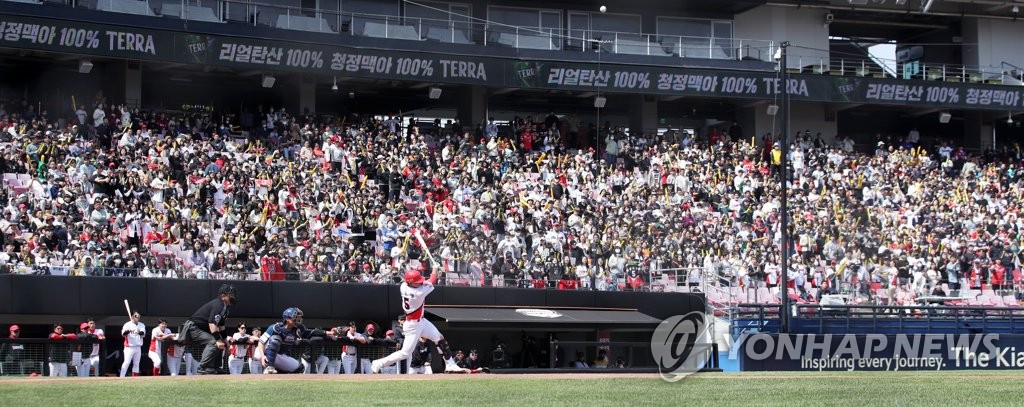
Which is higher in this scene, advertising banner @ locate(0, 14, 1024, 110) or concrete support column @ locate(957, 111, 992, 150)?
advertising banner @ locate(0, 14, 1024, 110)

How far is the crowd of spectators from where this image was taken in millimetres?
25484

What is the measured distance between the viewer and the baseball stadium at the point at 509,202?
61.0ft

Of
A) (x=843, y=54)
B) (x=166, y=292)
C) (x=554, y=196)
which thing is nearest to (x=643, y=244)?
(x=554, y=196)

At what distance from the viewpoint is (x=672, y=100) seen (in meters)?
42.4

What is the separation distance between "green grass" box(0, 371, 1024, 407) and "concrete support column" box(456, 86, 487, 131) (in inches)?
944

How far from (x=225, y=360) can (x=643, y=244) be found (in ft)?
39.2

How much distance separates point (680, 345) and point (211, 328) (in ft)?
30.7

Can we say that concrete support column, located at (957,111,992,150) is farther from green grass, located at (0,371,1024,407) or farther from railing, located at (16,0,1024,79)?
green grass, located at (0,371,1024,407)

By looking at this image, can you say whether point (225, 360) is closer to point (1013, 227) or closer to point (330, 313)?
point (330, 313)

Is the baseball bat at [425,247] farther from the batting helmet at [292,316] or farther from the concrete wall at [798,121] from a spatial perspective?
the concrete wall at [798,121]

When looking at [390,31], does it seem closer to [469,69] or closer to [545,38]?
[469,69]

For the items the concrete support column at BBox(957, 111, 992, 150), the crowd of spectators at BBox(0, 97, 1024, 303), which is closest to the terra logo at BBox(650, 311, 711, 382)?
the crowd of spectators at BBox(0, 97, 1024, 303)

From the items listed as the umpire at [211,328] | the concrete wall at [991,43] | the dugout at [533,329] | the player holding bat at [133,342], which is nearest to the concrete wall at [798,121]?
the concrete wall at [991,43]

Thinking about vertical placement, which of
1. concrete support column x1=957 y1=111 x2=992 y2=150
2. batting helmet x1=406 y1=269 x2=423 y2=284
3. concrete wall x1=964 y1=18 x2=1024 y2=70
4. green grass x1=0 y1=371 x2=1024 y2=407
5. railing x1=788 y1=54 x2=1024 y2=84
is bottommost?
green grass x1=0 y1=371 x2=1024 y2=407
